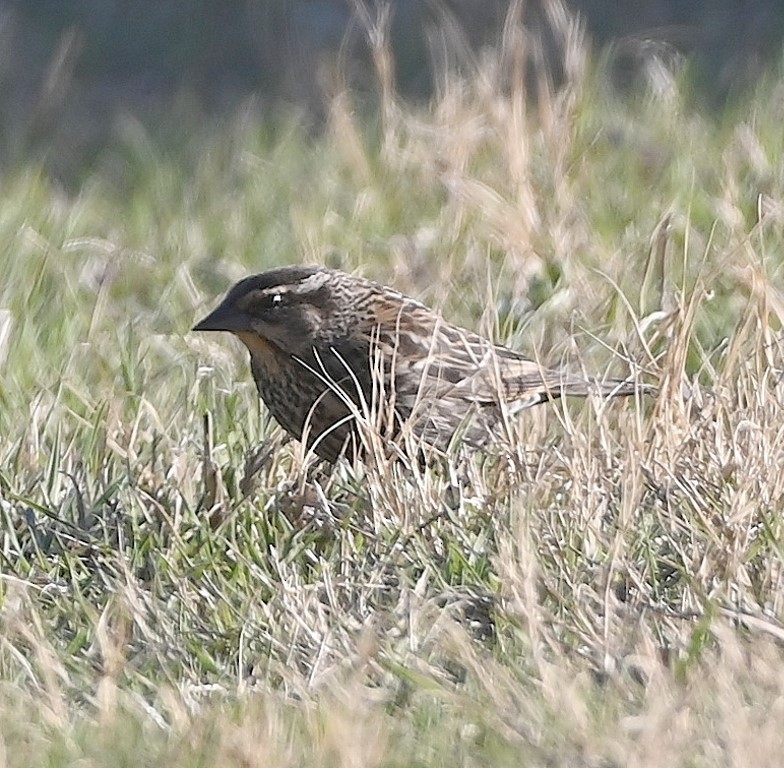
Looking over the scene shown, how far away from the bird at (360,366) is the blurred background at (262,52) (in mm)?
2297

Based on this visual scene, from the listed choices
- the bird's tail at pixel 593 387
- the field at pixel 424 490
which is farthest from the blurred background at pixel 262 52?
the bird's tail at pixel 593 387

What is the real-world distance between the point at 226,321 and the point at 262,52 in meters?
4.61

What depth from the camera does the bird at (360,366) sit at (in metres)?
5.11

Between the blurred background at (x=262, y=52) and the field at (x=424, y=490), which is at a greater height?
the blurred background at (x=262, y=52)

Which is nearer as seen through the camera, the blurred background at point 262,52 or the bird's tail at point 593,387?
the bird's tail at point 593,387

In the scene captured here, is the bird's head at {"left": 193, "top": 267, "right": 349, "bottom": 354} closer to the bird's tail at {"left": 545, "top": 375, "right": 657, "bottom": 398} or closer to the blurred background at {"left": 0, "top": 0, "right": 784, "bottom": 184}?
the bird's tail at {"left": 545, "top": 375, "right": 657, "bottom": 398}

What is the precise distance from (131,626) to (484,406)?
1438 mm

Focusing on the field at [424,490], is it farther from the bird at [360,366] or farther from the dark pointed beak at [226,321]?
the dark pointed beak at [226,321]

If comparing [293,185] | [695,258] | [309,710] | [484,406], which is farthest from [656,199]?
[309,710]

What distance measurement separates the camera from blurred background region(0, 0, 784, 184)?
840 cm

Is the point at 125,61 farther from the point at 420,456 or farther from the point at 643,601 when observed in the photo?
the point at 643,601

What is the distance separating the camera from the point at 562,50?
891cm

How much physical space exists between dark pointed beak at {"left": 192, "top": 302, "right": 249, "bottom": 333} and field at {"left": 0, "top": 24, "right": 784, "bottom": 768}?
281 millimetres

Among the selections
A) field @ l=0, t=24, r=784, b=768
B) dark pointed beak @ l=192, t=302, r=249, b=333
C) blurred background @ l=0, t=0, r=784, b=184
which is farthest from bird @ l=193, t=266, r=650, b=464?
blurred background @ l=0, t=0, r=784, b=184
